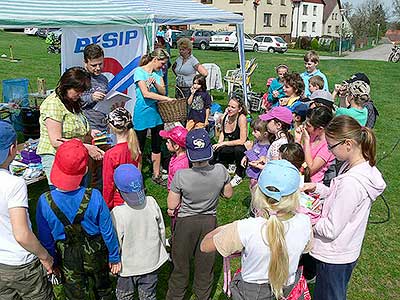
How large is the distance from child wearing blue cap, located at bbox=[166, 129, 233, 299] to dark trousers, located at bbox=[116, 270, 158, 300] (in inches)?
9.0

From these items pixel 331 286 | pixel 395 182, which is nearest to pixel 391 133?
pixel 395 182

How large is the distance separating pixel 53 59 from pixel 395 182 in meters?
16.5

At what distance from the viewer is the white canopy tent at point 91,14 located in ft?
15.3

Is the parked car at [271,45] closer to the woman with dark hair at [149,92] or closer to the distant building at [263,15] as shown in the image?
the distant building at [263,15]

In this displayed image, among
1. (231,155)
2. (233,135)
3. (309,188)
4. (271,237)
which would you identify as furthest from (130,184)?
(231,155)

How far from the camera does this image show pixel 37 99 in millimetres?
8234

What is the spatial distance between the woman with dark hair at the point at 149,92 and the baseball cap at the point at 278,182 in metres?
3.49

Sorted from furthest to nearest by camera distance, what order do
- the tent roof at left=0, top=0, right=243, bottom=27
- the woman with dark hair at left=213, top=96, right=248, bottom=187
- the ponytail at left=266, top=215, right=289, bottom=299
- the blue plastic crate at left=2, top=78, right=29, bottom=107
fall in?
1. the blue plastic crate at left=2, top=78, right=29, bottom=107
2. the woman with dark hair at left=213, top=96, right=248, bottom=187
3. the tent roof at left=0, top=0, right=243, bottom=27
4. the ponytail at left=266, top=215, right=289, bottom=299

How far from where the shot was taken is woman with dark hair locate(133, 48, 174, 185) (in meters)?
5.39

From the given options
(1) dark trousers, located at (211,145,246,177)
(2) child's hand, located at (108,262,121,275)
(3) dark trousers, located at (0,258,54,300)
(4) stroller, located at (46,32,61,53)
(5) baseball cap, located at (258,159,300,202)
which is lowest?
(4) stroller, located at (46,32,61,53)

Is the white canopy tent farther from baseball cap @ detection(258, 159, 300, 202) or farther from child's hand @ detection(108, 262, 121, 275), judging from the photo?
baseball cap @ detection(258, 159, 300, 202)

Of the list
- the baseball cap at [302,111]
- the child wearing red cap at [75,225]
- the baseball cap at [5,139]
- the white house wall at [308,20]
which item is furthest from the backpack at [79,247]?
the white house wall at [308,20]

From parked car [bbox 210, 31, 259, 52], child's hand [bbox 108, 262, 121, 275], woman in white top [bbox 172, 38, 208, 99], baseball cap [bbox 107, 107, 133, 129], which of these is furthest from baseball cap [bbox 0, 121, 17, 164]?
parked car [bbox 210, 31, 259, 52]

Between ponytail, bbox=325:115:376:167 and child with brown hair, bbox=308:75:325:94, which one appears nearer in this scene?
ponytail, bbox=325:115:376:167
